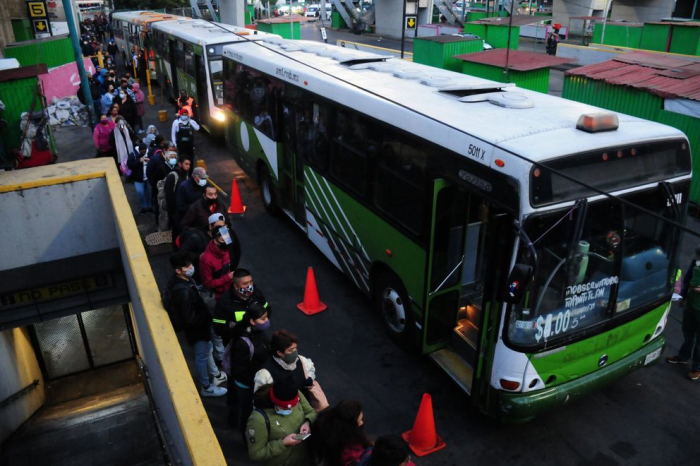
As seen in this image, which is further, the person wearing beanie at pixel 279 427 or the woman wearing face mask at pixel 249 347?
the woman wearing face mask at pixel 249 347

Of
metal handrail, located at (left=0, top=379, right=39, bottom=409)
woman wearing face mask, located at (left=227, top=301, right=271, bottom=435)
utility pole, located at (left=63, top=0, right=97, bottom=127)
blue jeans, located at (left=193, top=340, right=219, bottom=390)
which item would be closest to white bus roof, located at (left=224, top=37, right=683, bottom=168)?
woman wearing face mask, located at (left=227, top=301, right=271, bottom=435)

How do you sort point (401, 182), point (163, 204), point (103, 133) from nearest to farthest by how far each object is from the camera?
1. point (401, 182)
2. point (163, 204)
3. point (103, 133)

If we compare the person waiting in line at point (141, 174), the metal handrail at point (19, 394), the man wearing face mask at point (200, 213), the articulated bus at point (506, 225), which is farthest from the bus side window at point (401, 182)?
the metal handrail at point (19, 394)

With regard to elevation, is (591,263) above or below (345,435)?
above

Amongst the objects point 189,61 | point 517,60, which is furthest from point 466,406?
point 517,60

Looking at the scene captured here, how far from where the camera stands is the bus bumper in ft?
17.4

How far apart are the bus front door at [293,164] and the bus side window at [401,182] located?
8.86 ft

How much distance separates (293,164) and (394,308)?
3700 millimetres

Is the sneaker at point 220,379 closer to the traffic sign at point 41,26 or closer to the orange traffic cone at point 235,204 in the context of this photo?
the orange traffic cone at point 235,204

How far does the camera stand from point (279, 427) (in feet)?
13.4

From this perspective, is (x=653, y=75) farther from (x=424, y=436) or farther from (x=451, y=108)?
(x=424, y=436)

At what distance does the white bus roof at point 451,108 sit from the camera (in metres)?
5.11

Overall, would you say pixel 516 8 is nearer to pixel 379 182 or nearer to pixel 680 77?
pixel 680 77

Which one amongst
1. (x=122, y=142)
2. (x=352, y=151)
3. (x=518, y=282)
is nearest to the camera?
(x=518, y=282)
